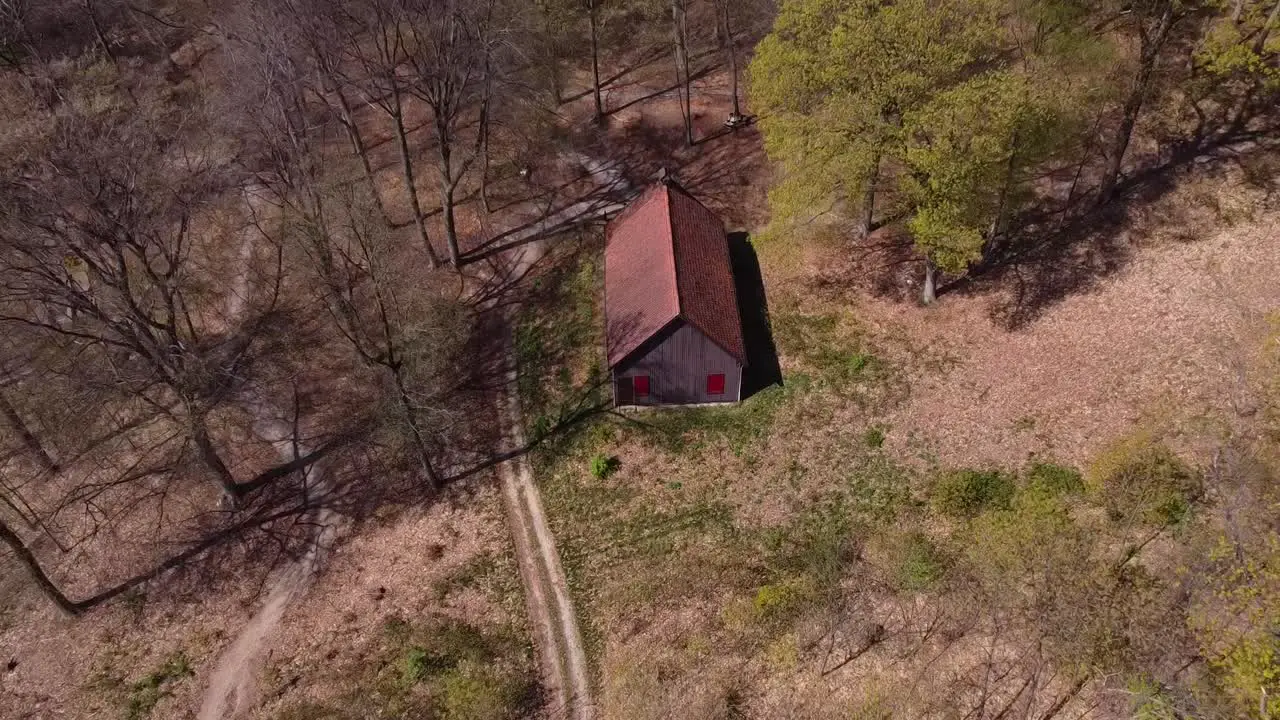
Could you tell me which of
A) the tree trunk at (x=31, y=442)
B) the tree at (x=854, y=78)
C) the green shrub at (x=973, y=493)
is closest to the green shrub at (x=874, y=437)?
the green shrub at (x=973, y=493)

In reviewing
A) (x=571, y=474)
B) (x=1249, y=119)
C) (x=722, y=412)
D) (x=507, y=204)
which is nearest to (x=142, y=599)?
(x=571, y=474)

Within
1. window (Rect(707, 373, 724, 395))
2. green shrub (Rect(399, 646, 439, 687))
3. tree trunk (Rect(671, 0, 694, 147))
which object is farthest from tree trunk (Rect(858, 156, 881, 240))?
green shrub (Rect(399, 646, 439, 687))

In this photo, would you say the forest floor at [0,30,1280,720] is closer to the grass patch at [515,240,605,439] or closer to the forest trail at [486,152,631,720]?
the forest trail at [486,152,631,720]

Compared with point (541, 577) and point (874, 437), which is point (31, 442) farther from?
point (874, 437)

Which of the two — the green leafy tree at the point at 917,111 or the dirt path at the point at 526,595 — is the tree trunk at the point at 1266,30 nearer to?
the green leafy tree at the point at 917,111

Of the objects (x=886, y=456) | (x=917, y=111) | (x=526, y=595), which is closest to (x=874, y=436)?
(x=886, y=456)

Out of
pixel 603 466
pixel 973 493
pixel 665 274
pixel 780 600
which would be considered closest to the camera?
pixel 780 600
